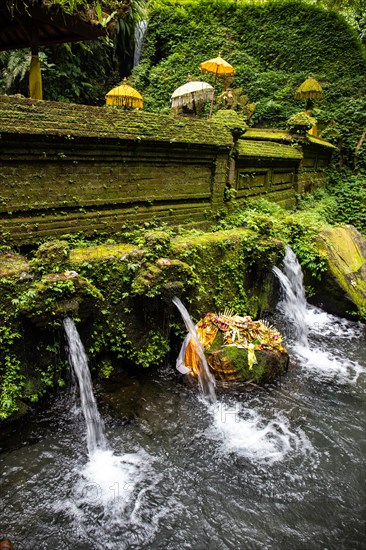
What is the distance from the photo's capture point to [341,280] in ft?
27.0

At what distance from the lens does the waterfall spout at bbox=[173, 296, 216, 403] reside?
5.34 metres

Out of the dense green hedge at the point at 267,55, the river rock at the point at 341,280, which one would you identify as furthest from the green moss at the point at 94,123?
the dense green hedge at the point at 267,55

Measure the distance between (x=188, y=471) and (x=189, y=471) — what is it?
11mm

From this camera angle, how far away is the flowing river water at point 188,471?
133 inches

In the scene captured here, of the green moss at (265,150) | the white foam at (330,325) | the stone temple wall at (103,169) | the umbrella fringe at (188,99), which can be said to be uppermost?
the umbrella fringe at (188,99)

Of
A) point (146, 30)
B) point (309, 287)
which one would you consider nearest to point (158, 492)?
point (309, 287)

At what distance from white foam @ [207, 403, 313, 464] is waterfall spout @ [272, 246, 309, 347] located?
8.56 feet

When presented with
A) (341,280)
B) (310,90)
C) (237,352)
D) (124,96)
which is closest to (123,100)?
(124,96)

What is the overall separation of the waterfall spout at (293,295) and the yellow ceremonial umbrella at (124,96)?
7.87 m

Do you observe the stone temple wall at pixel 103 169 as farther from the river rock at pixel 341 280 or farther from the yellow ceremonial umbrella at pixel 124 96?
the yellow ceremonial umbrella at pixel 124 96

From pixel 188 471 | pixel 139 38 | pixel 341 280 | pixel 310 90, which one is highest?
pixel 139 38

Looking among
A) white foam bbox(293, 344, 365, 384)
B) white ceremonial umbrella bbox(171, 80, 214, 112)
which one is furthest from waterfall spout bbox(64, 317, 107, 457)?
white ceremonial umbrella bbox(171, 80, 214, 112)

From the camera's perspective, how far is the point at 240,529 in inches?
136

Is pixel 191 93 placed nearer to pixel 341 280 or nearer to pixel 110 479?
pixel 341 280
